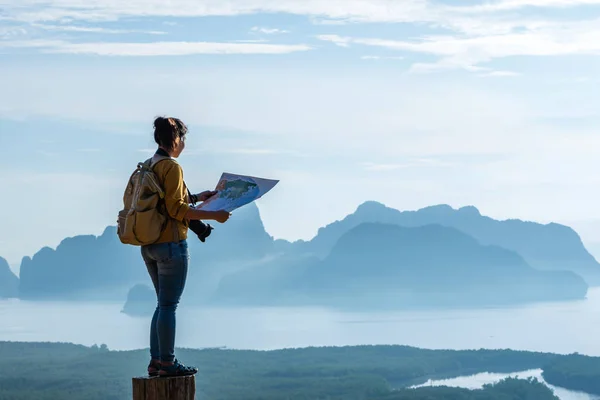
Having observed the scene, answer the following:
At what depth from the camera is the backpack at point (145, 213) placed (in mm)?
7484

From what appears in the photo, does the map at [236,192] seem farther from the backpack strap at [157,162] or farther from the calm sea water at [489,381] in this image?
the calm sea water at [489,381]

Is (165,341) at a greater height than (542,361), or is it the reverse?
(542,361)

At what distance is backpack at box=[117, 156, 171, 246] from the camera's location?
748 cm

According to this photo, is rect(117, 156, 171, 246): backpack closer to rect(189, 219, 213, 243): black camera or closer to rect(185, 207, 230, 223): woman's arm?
rect(185, 207, 230, 223): woman's arm

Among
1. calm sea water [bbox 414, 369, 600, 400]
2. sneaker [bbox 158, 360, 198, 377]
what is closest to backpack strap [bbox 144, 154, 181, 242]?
sneaker [bbox 158, 360, 198, 377]

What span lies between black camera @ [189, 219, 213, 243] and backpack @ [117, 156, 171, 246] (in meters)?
0.30

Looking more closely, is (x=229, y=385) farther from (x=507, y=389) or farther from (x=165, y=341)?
(x=165, y=341)

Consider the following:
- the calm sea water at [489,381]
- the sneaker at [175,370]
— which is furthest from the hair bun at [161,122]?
the calm sea water at [489,381]

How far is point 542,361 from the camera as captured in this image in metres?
175

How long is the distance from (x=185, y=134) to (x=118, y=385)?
132 meters

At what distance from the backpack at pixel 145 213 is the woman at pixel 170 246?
0.16ft

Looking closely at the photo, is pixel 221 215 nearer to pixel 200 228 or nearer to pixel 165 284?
pixel 200 228

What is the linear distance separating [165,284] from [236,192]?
2.60ft

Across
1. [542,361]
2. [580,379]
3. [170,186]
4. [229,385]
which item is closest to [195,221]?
[170,186]
